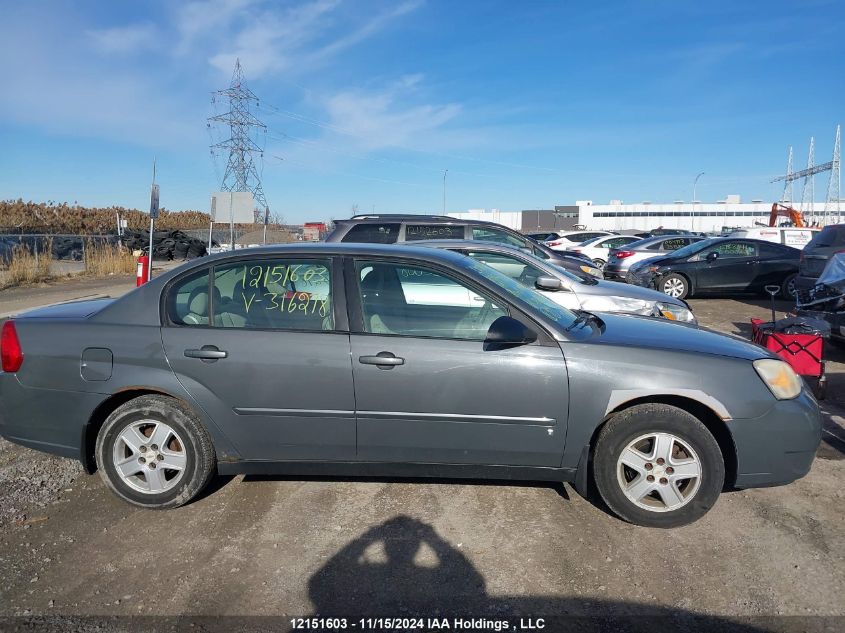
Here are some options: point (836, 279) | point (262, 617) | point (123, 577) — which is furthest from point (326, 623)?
point (836, 279)

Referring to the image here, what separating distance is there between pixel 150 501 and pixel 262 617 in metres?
1.34

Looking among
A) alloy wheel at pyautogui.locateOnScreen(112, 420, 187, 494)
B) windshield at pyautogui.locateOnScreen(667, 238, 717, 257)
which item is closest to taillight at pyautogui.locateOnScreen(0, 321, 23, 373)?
alloy wheel at pyautogui.locateOnScreen(112, 420, 187, 494)

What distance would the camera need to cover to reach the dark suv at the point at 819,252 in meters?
9.59

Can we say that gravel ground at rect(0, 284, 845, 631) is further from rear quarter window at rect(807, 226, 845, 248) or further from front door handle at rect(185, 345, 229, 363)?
rear quarter window at rect(807, 226, 845, 248)

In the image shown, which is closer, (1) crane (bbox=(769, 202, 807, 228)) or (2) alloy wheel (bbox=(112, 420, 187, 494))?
(2) alloy wheel (bbox=(112, 420, 187, 494))

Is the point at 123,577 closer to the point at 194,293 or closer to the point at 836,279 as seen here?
the point at 194,293

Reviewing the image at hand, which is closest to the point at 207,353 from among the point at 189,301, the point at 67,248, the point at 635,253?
the point at 189,301

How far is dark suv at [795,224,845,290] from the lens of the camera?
959 cm

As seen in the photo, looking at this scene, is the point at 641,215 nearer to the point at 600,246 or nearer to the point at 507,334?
the point at 600,246

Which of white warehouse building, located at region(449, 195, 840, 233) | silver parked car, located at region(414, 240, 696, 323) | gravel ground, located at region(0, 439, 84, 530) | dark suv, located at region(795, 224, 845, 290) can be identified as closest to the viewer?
gravel ground, located at region(0, 439, 84, 530)

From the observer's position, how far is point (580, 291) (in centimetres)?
682

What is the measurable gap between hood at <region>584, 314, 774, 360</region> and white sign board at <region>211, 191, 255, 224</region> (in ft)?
48.2

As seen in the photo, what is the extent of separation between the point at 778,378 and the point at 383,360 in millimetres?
2248

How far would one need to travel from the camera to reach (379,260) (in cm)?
375
